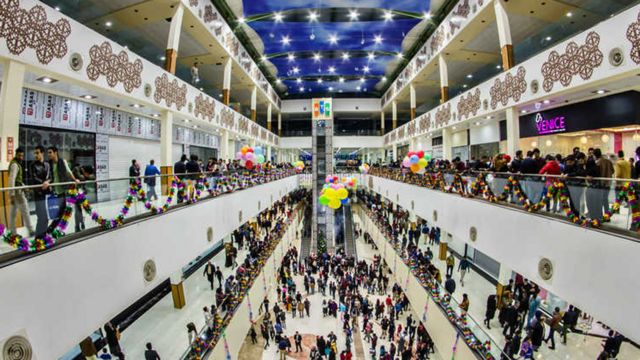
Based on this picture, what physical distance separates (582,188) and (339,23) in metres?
16.2

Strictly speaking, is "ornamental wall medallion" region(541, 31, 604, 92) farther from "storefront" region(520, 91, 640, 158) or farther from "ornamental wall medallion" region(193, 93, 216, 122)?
"ornamental wall medallion" region(193, 93, 216, 122)

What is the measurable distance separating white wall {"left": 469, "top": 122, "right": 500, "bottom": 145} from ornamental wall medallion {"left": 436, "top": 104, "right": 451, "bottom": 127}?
295 cm

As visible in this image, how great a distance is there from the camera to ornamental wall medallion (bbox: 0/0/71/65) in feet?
18.3

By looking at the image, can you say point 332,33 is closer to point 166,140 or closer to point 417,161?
point 417,161

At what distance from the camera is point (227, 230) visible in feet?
37.3

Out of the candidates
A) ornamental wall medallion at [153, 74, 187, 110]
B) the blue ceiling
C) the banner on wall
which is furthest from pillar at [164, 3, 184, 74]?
the blue ceiling

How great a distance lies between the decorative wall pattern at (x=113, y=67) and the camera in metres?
7.75

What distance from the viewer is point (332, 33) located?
19.5 m

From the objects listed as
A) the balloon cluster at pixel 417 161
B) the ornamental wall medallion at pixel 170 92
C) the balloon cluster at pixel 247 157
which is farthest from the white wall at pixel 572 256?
the ornamental wall medallion at pixel 170 92

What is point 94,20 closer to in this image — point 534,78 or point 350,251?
point 534,78

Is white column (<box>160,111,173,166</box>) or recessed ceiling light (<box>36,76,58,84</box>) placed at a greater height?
recessed ceiling light (<box>36,76,58,84</box>)

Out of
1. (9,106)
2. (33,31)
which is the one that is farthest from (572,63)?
(9,106)

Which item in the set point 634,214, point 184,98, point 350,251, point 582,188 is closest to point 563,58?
point 582,188

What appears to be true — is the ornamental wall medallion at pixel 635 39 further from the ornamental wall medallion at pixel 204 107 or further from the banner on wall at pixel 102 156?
the banner on wall at pixel 102 156
